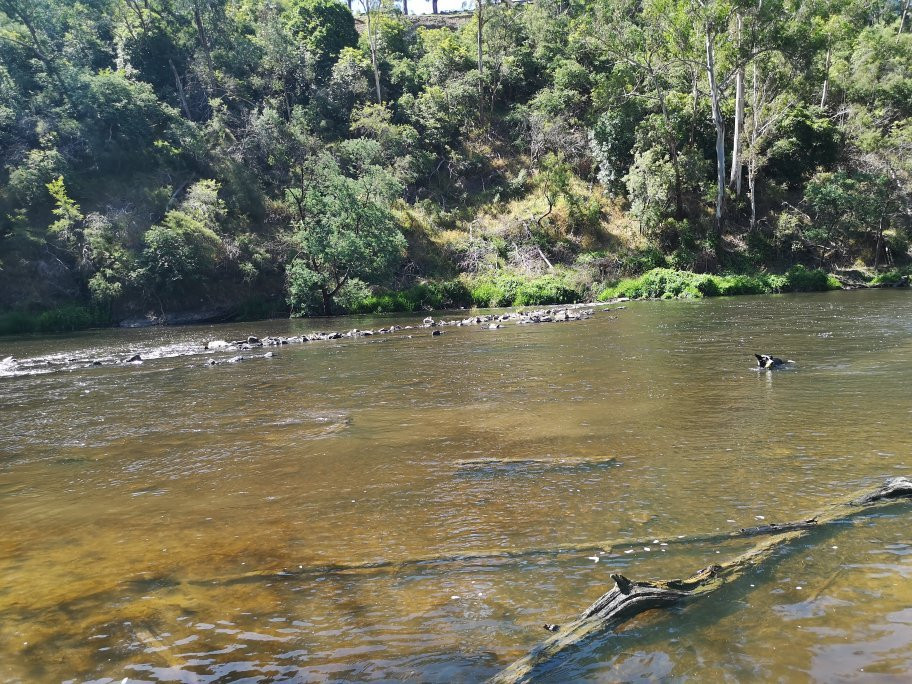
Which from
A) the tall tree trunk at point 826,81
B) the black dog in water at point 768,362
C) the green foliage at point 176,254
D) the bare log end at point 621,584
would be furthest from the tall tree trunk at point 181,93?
the bare log end at point 621,584

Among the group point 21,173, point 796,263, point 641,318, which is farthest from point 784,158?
point 21,173

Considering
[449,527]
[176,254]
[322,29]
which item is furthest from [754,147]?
[449,527]

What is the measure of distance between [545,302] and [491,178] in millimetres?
17585

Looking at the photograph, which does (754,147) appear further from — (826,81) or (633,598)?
(633,598)

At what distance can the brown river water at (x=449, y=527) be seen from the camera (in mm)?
3330

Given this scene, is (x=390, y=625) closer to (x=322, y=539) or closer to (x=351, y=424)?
(x=322, y=539)

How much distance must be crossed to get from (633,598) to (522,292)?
106 ft

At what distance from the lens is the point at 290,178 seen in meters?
44.2

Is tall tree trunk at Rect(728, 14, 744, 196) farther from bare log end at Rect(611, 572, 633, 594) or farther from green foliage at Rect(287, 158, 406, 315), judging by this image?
bare log end at Rect(611, 572, 633, 594)

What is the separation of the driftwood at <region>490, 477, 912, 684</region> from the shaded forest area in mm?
29775

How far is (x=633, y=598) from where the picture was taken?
3.47 meters

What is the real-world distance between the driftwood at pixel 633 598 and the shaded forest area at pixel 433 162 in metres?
29.8

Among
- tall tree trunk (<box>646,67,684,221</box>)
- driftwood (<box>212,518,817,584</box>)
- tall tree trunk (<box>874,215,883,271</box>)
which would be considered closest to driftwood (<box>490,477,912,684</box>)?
driftwood (<box>212,518,817,584</box>)

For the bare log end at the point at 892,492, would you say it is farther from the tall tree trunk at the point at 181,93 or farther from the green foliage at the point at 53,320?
the tall tree trunk at the point at 181,93
